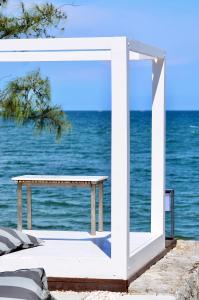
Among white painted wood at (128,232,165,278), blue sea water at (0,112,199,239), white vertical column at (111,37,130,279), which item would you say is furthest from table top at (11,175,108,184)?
blue sea water at (0,112,199,239)

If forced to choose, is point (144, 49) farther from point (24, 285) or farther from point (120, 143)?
point (24, 285)

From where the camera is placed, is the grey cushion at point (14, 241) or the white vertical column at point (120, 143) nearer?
the white vertical column at point (120, 143)

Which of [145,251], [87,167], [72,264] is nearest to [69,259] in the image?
[72,264]

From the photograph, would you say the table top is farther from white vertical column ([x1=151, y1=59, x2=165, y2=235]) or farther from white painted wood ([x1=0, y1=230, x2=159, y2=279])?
white painted wood ([x1=0, y1=230, x2=159, y2=279])

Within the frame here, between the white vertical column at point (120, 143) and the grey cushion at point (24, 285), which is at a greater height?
the white vertical column at point (120, 143)

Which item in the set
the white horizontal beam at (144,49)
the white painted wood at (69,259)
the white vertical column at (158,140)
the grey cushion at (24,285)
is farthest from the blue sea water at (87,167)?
the grey cushion at (24,285)

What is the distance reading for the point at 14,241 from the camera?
7840 mm

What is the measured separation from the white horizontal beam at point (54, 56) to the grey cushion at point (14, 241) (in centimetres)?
138

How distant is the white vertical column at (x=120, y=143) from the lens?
712 cm

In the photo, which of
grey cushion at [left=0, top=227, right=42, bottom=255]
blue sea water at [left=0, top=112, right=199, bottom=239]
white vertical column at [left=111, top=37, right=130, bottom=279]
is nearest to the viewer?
white vertical column at [left=111, top=37, right=130, bottom=279]

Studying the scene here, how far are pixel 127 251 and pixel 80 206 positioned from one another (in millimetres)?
18828

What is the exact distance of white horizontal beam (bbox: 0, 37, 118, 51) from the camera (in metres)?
7.18

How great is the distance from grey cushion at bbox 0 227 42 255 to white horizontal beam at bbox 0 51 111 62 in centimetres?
138

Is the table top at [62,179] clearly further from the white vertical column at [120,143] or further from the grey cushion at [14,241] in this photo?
the white vertical column at [120,143]
